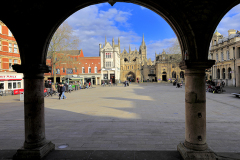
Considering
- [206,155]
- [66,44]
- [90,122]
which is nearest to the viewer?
[206,155]

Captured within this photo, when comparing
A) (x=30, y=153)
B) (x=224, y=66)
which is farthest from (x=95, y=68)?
(x=30, y=153)

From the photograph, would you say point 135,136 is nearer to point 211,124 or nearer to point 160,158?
point 160,158

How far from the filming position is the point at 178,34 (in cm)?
396

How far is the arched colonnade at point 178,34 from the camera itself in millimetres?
3645

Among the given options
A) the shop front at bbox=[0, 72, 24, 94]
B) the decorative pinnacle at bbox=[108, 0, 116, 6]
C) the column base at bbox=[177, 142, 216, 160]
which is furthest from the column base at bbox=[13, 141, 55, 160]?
the shop front at bbox=[0, 72, 24, 94]

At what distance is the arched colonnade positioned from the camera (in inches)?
143

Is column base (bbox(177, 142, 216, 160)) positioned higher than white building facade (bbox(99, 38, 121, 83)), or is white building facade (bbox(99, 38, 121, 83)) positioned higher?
white building facade (bbox(99, 38, 121, 83))

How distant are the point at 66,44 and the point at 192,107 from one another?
29.0m

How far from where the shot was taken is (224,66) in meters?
31.9

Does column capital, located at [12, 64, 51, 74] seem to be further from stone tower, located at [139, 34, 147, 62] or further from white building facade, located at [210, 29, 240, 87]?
stone tower, located at [139, 34, 147, 62]

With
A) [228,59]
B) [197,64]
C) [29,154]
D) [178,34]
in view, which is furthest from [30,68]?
[228,59]

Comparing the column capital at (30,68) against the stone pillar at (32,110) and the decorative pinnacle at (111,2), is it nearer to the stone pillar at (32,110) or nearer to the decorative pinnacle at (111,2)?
the stone pillar at (32,110)

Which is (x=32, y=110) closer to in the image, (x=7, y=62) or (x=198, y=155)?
(x=198, y=155)

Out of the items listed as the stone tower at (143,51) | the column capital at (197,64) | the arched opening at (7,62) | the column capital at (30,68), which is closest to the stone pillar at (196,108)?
the column capital at (197,64)
